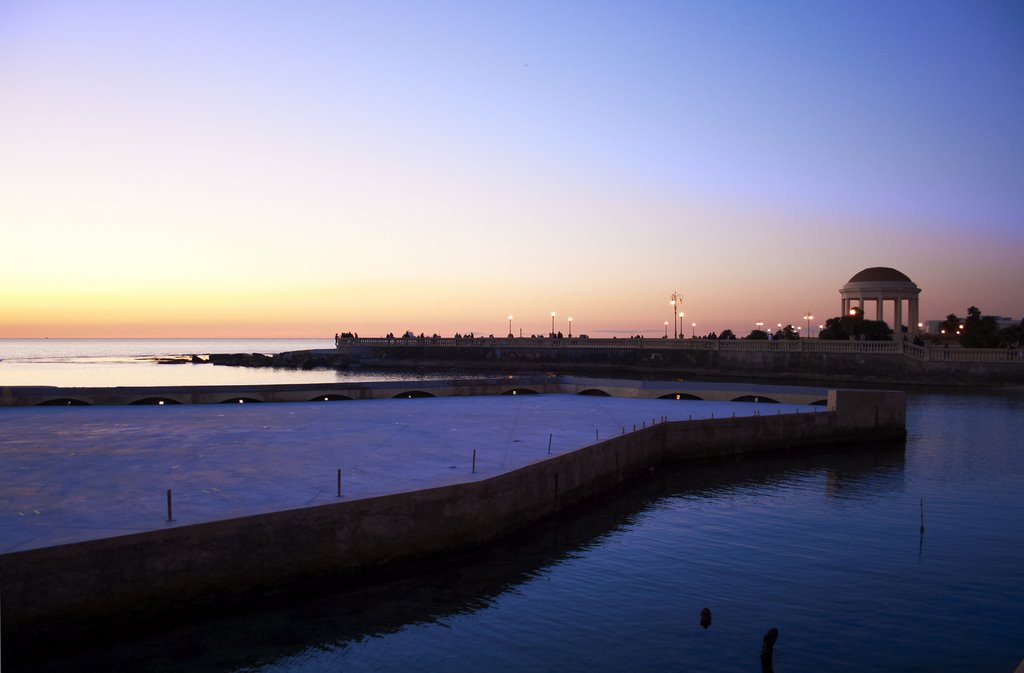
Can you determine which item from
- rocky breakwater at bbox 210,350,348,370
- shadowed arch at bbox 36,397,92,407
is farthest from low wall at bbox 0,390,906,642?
rocky breakwater at bbox 210,350,348,370

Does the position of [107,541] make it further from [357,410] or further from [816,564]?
[357,410]

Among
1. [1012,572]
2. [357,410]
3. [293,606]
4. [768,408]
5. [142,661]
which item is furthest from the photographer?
[768,408]

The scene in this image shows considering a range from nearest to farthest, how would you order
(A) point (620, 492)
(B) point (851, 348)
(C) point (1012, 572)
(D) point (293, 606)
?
(D) point (293, 606) < (C) point (1012, 572) < (A) point (620, 492) < (B) point (851, 348)

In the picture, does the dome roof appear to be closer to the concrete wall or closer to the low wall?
the concrete wall

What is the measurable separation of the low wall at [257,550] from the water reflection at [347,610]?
265mm

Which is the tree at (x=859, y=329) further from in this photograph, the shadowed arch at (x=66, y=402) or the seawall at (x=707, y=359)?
the shadowed arch at (x=66, y=402)

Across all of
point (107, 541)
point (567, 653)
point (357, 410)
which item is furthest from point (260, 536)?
point (357, 410)

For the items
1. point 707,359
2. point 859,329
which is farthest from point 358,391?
point 859,329

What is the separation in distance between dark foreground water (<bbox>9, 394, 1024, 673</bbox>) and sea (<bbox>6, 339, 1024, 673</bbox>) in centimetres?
3

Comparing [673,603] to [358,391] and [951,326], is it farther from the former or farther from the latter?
[951,326]

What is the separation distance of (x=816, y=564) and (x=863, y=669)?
13.8 feet

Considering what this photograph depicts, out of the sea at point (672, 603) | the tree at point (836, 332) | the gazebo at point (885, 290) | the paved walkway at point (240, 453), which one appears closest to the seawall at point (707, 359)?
the tree at point (836, 332)

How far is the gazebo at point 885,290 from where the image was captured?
3226 inches

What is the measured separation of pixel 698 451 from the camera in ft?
80.8
